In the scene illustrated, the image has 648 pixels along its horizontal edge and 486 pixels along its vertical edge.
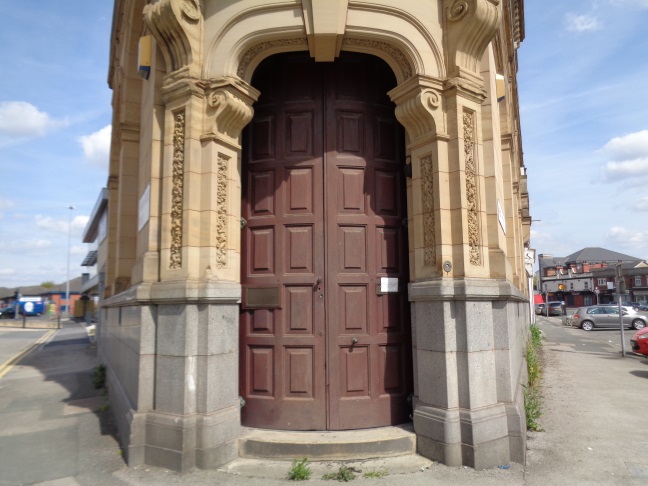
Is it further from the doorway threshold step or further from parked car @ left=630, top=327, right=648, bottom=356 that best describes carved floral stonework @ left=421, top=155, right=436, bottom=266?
parked car @ left=630, top=327, right=648, bottom=356

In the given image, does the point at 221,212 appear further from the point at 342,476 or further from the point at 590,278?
the point at 590,278

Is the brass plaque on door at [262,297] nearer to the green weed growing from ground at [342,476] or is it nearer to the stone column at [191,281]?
the stone column at [191,281]

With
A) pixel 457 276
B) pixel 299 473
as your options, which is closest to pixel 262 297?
pixel 299 473

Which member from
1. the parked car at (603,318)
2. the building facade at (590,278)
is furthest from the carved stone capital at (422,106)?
the building facade at (590,278)

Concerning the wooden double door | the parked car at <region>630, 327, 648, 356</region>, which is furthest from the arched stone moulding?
the parked car at <region>630, 327, 648, 356</region>

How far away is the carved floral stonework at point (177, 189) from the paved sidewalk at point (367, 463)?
90.1 inches

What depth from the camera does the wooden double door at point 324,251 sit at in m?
5.59

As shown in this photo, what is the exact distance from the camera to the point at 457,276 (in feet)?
17.3

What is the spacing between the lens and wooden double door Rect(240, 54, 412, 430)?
5.59 meters

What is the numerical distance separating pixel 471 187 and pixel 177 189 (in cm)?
347

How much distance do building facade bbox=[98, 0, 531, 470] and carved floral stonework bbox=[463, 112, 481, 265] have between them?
0.7 inches

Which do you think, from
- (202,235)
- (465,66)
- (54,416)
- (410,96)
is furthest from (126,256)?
(465,66)

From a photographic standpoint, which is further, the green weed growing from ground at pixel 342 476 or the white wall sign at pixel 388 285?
the white wall sign at pixel 388 285

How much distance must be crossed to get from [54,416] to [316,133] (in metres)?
6.21
